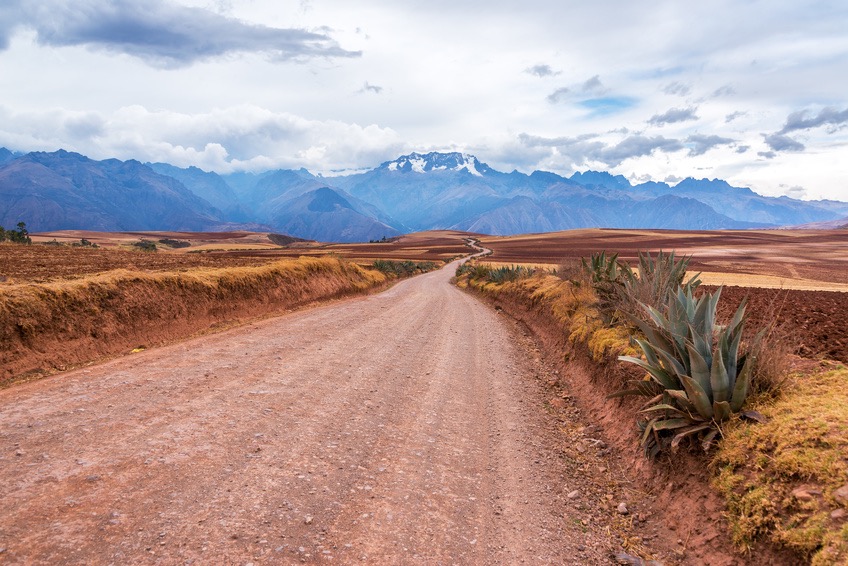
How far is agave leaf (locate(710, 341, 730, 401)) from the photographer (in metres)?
4.73

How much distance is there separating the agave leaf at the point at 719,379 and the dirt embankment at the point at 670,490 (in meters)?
0.72

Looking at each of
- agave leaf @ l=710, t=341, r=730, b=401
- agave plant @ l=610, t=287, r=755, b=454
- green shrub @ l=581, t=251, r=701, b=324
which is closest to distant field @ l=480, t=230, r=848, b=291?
agave plant @ l=610, t=287, r=755, b=454

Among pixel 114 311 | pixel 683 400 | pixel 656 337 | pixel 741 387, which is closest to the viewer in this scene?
pixel 741 387

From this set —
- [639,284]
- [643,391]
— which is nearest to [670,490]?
[643,391]

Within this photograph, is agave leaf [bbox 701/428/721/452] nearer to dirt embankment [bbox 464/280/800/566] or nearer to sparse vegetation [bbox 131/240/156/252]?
dirt embankment [bbox 464/280/800/566]

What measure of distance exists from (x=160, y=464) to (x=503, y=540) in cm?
366

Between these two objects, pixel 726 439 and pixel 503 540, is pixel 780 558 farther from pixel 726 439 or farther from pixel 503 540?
pixel 503 540

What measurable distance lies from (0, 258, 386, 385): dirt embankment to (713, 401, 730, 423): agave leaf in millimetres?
10435

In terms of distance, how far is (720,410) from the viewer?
4.71 metres

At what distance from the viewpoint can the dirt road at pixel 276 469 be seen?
3.71m

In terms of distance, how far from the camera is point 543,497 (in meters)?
4.98

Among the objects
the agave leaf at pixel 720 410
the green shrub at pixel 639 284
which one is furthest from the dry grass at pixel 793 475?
the green shrub at pixel 639 284

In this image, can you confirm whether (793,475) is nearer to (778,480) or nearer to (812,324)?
(778,480)

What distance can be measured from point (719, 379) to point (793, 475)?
123 centimetres
